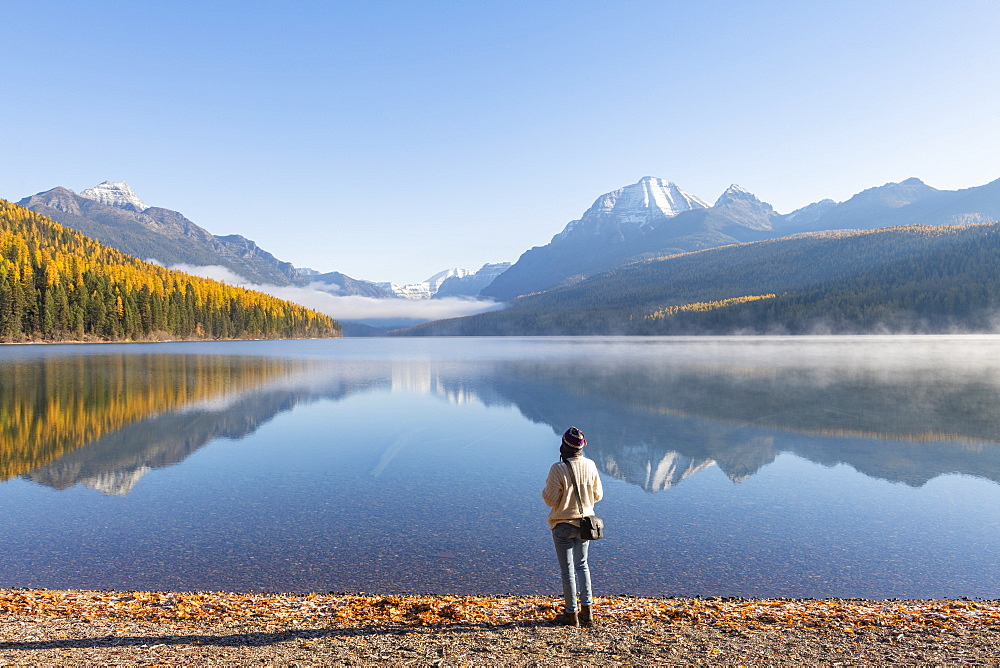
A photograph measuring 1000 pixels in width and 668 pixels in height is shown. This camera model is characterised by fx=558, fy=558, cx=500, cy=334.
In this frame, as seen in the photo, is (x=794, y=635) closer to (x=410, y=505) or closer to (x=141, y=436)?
(x=410, y=505)

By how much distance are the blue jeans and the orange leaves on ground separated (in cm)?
55

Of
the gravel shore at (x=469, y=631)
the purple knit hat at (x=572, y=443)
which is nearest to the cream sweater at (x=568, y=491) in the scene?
the purple knit hat at (x=572, y=443)

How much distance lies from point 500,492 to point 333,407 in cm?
2048

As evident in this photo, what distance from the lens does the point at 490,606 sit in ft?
29.2

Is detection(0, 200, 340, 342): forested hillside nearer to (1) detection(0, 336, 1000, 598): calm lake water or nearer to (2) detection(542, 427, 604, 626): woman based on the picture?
(1) detection(0, 336, 1000, 598): calm lake water

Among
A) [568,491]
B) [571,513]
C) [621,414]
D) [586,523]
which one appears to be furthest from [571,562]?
[621,414]

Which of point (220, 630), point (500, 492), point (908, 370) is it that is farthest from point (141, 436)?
point (908, 370)

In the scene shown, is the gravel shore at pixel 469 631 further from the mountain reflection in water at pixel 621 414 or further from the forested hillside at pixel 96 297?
the forested hillside at pixel 96 297

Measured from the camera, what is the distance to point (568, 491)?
834cm

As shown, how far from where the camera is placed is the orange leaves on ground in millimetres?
8352

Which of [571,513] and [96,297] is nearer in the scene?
[571,513]

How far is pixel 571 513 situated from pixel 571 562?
31.3 inches

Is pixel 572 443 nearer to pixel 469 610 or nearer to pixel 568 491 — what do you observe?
pixel 568 491

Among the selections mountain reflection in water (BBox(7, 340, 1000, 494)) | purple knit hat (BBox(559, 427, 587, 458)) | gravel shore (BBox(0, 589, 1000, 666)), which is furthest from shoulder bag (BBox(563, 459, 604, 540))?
mountain reflection in water (BBox(7, 340, 1000, 494))
